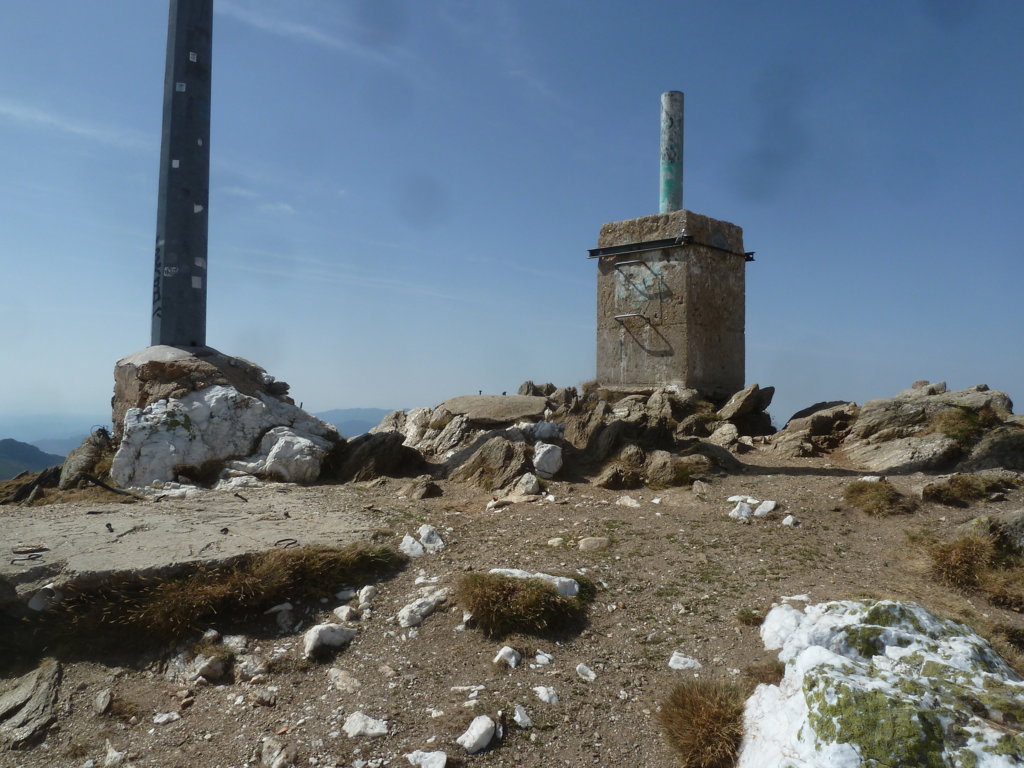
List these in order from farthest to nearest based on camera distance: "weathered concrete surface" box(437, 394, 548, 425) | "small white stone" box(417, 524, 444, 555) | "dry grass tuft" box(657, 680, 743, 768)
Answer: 1. "weathered concrete surface" box(437, 394, 548, 425)
2. "small white stone" box(417, 524, 444, 555)
3. "dry grass tuft" box(657, 680, 743, 768)

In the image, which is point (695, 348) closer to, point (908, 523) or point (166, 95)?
point (908, 523)

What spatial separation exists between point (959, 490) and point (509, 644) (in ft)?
21.4

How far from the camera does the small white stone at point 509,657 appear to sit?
5254mm

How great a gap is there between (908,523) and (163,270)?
12.5 m

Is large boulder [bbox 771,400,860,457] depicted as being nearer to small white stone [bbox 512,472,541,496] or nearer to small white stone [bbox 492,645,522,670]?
small white stone [bbox 512,472,541,496]

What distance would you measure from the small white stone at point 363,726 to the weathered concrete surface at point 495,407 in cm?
945

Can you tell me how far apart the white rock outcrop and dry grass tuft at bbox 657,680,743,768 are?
26.4ft

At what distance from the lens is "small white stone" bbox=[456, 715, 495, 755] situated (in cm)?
439

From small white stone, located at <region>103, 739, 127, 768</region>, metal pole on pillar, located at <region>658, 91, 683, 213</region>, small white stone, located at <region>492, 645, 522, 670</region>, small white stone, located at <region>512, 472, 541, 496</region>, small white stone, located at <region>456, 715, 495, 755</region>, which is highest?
metal pole on pillar, located at <region>658, 91, 683, 213</region>

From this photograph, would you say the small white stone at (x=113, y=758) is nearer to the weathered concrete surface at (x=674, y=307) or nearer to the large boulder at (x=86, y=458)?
the large boulder at (x=86, y=458)

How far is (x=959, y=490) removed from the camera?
875 centimetres

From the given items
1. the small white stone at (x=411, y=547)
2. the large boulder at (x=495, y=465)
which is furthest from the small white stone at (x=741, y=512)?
the small white stone at (x=411, y=547)

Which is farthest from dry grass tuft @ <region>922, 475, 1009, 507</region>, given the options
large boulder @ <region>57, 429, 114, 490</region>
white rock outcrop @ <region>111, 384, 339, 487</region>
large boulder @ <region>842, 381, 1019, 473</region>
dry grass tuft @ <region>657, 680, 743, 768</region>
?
large boulder @ <region>57, 429, 114, 490</region>

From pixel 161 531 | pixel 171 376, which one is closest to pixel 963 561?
pixel 161 531
